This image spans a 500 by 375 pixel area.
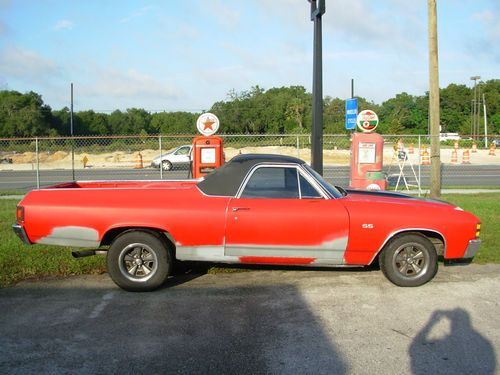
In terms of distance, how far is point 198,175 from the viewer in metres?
11.2

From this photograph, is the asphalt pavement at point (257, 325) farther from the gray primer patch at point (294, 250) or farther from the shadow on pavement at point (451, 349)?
the gray primer patch at point (294, 250)

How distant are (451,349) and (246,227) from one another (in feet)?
7.75

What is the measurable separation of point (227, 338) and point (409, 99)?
8833 centimetres

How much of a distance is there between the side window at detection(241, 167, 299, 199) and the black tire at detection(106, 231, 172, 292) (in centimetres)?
113

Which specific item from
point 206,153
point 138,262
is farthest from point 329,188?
point 206,153

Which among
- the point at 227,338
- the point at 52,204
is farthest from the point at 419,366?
the point at 52,204

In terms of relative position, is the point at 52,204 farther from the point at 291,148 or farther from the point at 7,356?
the point at 291,148

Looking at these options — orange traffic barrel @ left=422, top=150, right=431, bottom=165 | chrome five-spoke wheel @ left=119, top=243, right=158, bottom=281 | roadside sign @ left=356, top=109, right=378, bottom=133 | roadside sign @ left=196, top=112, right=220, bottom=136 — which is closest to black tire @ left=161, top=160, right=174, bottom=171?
roadside sign @ left=196, top=112, right=220, bottom=136

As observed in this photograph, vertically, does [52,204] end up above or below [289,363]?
above

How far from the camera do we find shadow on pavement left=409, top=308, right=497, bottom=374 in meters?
3.68

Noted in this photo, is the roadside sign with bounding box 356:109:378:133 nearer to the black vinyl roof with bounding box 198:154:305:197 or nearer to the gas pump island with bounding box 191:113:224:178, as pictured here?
the gas pump island with bounding box 191:113:224:178

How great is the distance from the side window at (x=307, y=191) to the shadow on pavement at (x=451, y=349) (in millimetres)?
1772

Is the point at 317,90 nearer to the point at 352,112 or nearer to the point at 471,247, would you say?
the point at 352,112

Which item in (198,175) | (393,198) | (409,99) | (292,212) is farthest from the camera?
(409,99)
